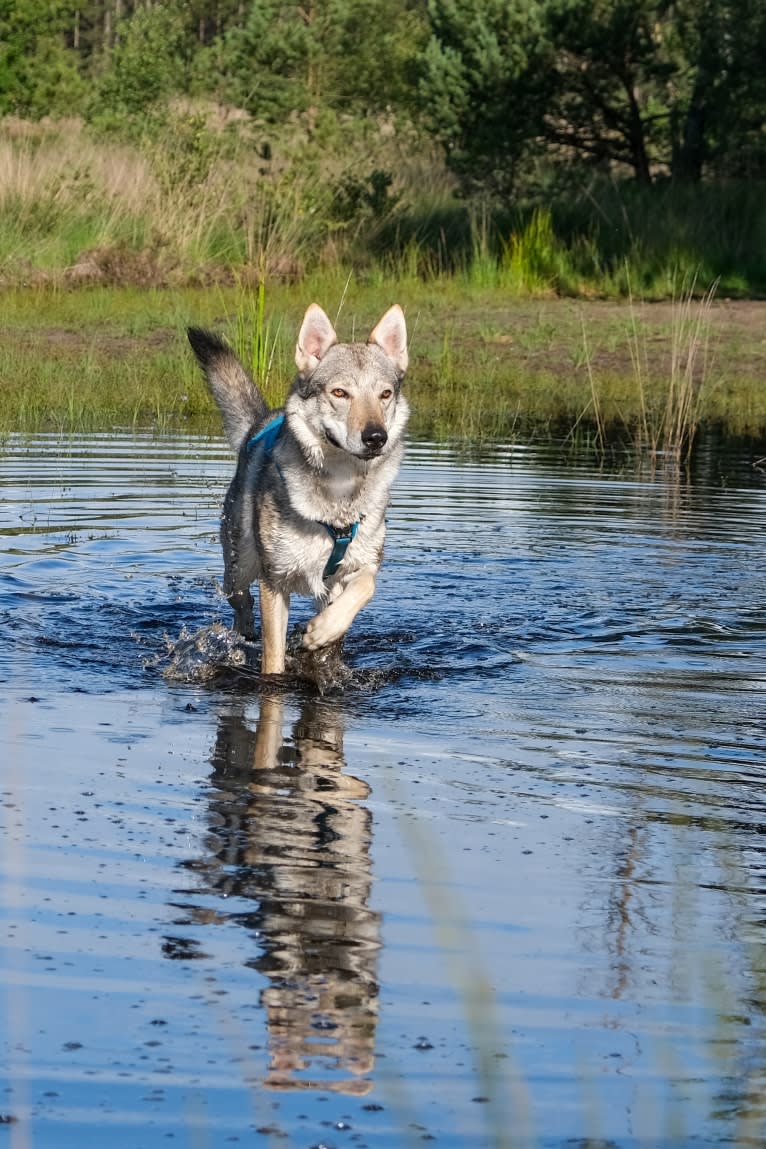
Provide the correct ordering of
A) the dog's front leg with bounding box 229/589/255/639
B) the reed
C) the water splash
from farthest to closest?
the reed → the dog's front leg with bounding box 229/589/255/639 → the water splash

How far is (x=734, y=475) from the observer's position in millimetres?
11227

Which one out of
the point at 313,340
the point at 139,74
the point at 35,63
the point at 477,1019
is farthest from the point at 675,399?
the point at 35,63

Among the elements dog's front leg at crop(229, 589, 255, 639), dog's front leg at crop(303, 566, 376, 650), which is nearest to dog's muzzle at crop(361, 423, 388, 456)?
dog's front leg at crop(303, 566, 376, 650)

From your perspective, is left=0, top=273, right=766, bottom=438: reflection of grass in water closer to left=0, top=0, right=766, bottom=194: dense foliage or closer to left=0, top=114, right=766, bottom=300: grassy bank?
left=0, top=114, right=766, bottom=300: grassy bank

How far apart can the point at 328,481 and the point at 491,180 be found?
1832 centimetres

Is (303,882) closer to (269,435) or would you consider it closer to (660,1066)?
(660,1066)

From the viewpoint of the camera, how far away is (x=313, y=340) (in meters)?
6.49

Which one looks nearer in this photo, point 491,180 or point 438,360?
point 438,360

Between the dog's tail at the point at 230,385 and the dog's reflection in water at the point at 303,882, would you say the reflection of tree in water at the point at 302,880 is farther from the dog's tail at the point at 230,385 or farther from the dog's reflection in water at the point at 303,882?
the dog's tail at the point at 230,385

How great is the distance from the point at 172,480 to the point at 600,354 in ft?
24.2

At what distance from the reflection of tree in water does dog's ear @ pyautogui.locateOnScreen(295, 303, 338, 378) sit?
1.48 m

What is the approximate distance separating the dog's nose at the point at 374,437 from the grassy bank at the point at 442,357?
17.5 ft

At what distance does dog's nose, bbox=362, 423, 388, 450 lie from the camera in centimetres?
598

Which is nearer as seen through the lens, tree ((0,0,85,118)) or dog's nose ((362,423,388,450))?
dog's nose ((362,423,388,450))
